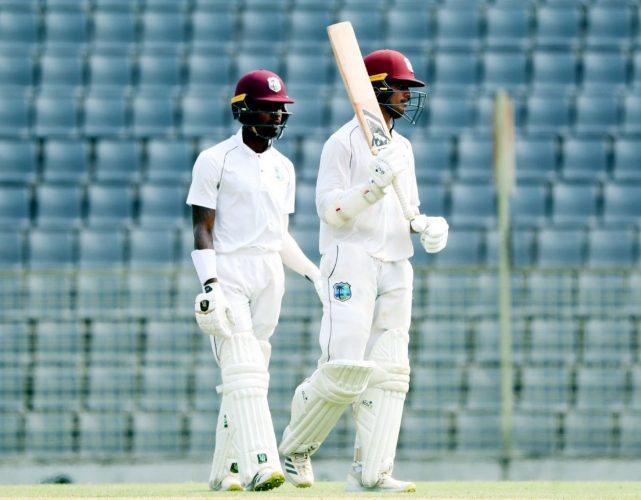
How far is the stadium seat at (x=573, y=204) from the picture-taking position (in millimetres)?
10125

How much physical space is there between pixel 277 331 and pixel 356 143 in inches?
136

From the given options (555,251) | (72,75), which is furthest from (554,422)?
(72,75)

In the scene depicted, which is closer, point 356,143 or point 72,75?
point 356,143

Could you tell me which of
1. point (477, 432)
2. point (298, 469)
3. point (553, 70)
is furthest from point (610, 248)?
point (298, 469)

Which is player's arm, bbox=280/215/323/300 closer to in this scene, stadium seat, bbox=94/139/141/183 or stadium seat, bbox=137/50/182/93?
stadium seat, bbox=94/139/141/183

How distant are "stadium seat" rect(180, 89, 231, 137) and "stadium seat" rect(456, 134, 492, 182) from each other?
1.67 m

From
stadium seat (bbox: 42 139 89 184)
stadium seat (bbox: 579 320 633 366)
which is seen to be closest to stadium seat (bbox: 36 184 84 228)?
stadium seat (bbox: 42 139 89 184)

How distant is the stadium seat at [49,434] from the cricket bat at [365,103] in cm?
373

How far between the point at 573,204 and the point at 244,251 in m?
5.01

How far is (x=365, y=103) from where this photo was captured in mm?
5410

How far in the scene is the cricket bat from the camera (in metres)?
5.38

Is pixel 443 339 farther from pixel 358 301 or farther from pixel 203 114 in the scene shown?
pixel 358 301

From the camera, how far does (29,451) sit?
27.8ft

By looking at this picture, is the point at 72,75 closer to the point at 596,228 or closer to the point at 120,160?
the point at 120,160
